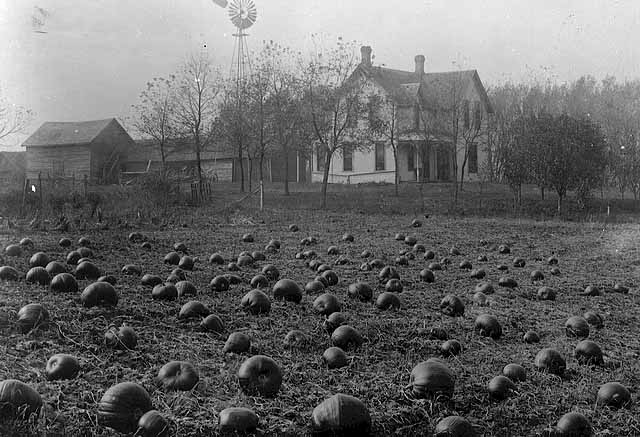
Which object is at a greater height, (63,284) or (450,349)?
(63,284)

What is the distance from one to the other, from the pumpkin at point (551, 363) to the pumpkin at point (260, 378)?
7.38 feet

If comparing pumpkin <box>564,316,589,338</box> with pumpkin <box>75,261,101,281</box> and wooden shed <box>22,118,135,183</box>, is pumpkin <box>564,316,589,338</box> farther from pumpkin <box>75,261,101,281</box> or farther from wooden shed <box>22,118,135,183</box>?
wooden shed <box>22,118,135,183</box>

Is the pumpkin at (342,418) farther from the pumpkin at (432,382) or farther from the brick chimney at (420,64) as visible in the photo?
the brick chimney at (420,64)

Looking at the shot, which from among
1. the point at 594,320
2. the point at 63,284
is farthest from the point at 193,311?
the point at 594,320

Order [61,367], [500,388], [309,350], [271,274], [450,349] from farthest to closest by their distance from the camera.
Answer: [271,274]
[450,349]
[309,350]
[500,388]
[61,367]

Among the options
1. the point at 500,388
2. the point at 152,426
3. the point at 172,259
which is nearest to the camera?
the point at 152,426

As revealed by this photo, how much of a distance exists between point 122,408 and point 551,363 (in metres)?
3.36

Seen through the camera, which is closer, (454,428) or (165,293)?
(454,428)

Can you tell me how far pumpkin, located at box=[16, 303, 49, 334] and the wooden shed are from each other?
38411 mm

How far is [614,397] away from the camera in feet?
15.0

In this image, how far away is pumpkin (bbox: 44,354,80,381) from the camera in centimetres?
438

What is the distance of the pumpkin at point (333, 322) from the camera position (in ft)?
19.8

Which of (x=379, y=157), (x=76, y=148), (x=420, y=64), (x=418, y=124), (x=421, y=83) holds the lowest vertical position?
(x=379, y=157)

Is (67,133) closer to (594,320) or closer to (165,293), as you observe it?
(165,293)
